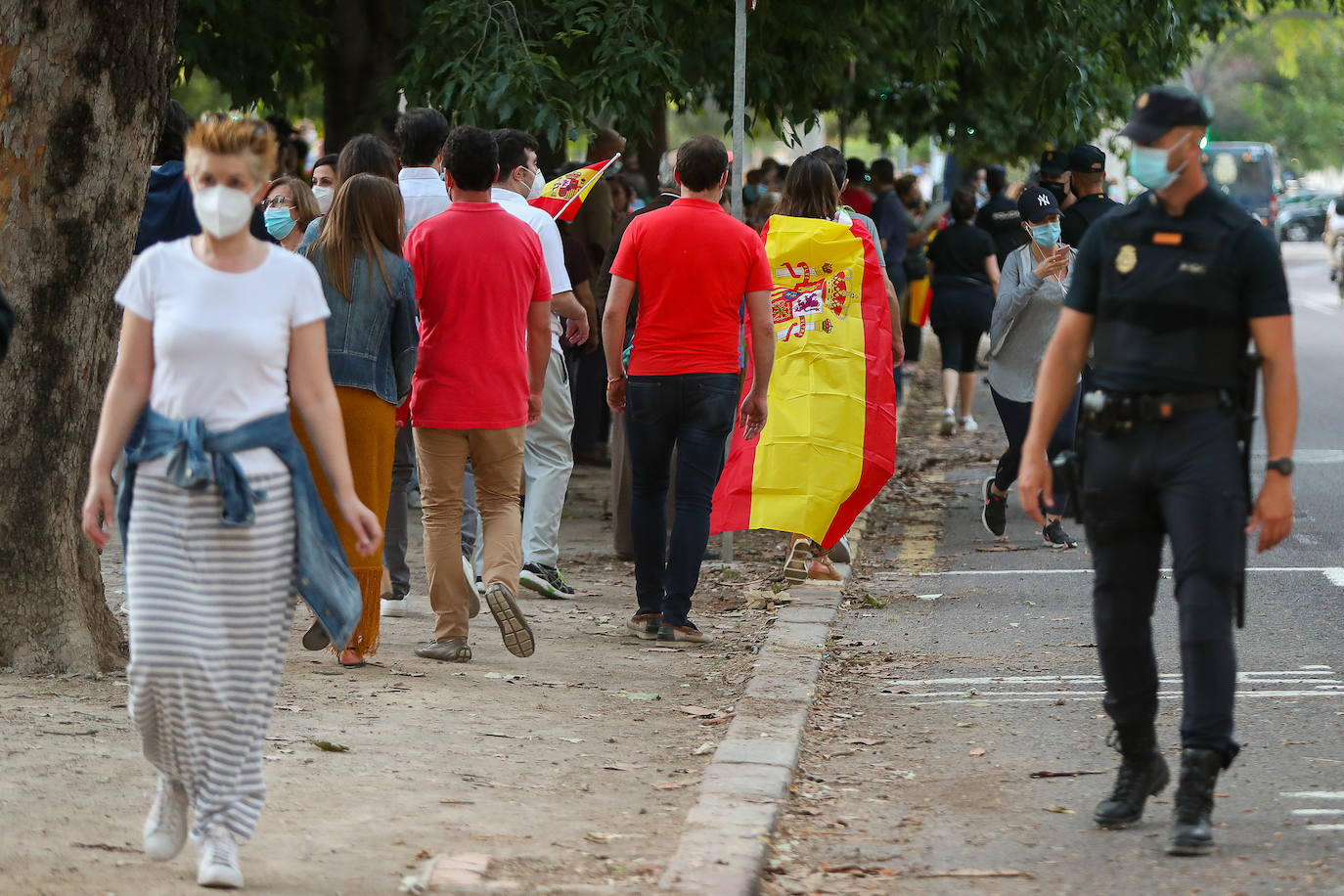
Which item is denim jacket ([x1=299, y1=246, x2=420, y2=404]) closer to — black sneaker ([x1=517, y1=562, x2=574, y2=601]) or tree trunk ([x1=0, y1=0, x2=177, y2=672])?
tree trunk ([x1=0, y1=0, x2=177, y2=672])

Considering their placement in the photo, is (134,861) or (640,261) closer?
(134,861)

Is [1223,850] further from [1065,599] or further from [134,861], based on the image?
[1065,599]

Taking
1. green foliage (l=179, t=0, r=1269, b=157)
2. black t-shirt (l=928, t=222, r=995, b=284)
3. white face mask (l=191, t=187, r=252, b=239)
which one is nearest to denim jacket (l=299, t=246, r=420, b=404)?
white face mask (l=191, t=187, r=252, b=239)

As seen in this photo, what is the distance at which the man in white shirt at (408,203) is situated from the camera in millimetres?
7730

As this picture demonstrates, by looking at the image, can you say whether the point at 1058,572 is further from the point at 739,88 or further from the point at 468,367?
the point at 468,367

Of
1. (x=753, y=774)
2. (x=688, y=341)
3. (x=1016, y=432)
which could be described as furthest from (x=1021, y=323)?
Answer: (x=753, y=774)

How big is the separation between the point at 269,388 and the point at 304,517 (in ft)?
0.98

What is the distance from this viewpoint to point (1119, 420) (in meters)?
4.70

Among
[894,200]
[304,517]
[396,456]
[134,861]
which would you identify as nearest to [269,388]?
[304,517]

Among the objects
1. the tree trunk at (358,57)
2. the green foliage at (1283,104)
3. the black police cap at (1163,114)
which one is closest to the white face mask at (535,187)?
the black police cap at (1163,114)

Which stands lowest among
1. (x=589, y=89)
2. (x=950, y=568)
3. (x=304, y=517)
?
(x=950, y=568)

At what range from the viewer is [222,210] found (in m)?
4.16

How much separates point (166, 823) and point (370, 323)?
8.58ft

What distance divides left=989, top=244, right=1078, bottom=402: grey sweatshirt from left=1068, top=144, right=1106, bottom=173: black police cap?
430mm
